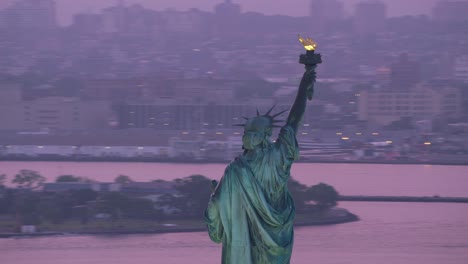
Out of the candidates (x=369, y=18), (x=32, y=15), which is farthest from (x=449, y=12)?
(x=32, y=15)

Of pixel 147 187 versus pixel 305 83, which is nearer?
pixel 305 83

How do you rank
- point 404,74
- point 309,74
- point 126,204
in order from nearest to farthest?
point 309,74 → point 126,204 → point 404,74

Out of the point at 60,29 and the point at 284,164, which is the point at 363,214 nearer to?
the point at 284,164

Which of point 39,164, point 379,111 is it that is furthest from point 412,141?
point 39,164

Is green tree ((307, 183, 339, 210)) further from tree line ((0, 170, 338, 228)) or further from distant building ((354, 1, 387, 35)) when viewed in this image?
distant building ((354, 1, 387, 35))

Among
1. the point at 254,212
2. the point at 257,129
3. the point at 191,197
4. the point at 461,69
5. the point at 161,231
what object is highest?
the point at 461,69

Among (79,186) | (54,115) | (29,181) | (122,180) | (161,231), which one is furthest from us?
(54,115)

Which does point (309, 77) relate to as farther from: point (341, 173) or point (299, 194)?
point (341, 173)
